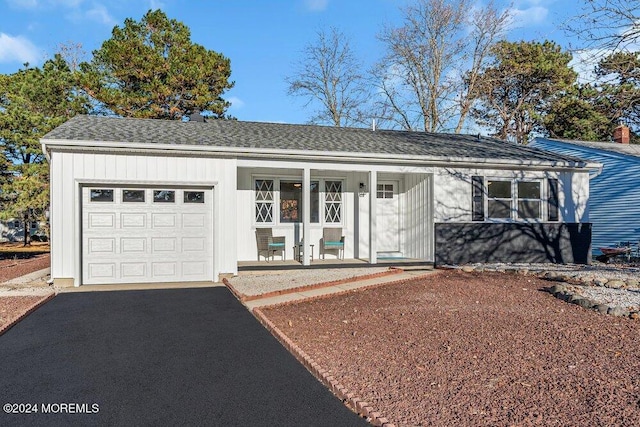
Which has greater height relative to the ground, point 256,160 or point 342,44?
point 342,44

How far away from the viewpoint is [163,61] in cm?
2164

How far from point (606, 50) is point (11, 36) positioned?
79.9 ft

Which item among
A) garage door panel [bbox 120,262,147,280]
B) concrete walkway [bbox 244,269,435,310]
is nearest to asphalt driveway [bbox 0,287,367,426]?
concrete walkway [bbox 244,269,435,310]

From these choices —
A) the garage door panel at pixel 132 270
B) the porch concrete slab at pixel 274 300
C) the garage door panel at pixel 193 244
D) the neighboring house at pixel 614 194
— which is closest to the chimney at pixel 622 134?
the neighboring house at pixel 614 194

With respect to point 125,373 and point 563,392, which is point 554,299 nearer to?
point 563,392

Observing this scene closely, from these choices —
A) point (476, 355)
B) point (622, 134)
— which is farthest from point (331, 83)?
point (476, 355)

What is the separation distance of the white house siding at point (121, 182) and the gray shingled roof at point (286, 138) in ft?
1.34

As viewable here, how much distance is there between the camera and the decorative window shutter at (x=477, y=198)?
37.7ft

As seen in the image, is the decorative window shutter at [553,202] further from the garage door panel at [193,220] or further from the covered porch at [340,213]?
the garage door panel at [193,220]

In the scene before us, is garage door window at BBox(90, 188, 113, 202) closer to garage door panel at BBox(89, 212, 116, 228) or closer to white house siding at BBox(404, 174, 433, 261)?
garage door panel at BBox(89, 212, 116, 228)

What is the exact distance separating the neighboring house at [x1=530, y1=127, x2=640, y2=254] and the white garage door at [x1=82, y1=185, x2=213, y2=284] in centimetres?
1440

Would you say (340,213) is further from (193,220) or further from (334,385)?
(334,385)

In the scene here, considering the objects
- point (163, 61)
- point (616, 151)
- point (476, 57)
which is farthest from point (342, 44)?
point (616, 151)

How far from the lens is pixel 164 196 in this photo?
9.24m
